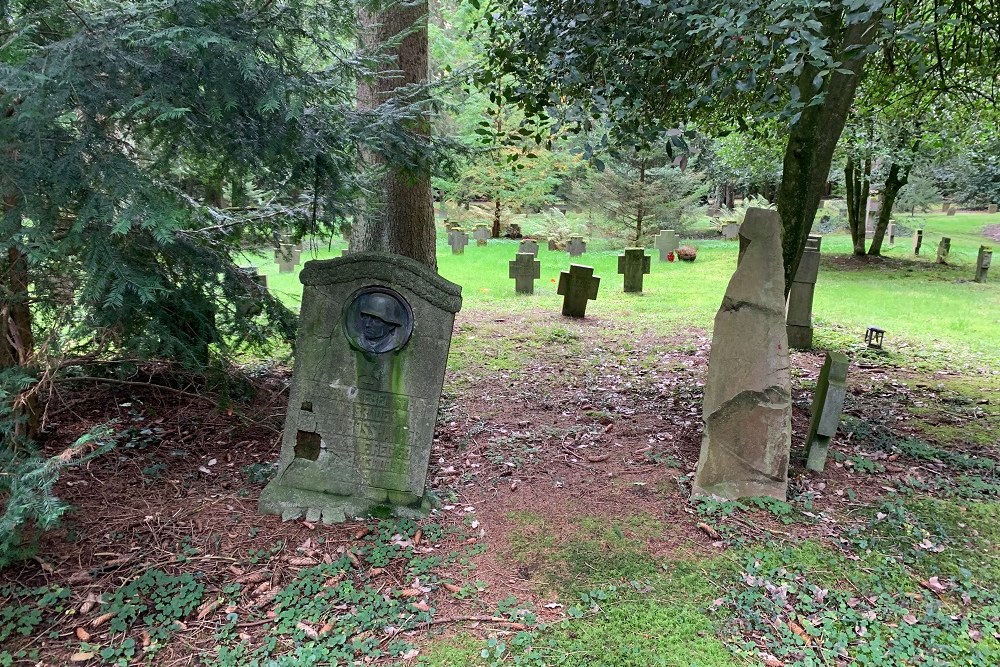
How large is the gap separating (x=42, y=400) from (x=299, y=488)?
2.33 metres

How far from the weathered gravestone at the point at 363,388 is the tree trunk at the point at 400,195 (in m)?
2.48

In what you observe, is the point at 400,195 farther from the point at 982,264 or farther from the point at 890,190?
the point at 890,190

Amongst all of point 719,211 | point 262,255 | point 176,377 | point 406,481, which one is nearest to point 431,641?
point 406,481

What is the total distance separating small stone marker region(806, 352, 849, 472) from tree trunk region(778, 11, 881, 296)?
3.01ft

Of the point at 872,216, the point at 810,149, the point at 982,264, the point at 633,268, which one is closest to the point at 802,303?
the point at 810,149

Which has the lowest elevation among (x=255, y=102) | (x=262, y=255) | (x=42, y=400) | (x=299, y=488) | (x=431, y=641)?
(x=431, y=641)

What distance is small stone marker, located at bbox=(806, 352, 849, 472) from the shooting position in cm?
480

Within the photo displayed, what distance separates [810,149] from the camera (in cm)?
559

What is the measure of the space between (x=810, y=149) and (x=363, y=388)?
14.9 ft

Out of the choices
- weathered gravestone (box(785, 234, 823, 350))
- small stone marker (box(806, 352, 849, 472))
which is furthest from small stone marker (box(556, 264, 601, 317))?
small stone marker (box(806, 352, 849, 472))

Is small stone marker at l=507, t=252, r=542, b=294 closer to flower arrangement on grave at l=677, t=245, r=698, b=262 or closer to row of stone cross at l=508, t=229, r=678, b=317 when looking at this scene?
row of stone cross at l=508, t=229, r=678, b=317

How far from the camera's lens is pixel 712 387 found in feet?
15.5

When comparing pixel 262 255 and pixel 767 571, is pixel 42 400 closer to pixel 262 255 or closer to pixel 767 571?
pixel 262 255

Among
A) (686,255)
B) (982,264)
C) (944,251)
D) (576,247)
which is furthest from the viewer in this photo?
(576,247)
